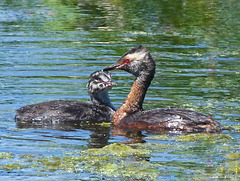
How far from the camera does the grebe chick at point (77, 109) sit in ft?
35.2

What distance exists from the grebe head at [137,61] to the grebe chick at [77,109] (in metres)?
0.66

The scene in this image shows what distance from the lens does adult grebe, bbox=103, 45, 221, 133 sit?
9805 millimetres

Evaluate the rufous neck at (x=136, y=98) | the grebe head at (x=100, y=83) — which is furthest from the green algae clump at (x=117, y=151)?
the grebe head at (x=100, y=83)

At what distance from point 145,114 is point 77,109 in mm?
1325

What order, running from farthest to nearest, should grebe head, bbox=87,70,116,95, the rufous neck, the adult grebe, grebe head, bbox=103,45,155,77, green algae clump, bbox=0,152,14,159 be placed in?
grebe head, bbox=87,70,116,95 → the rufous neck → grebe head, bbox=103,45,155,77 → the adult grebe → green algae clump, bbox=0,152,14,159

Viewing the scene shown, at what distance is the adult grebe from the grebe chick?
1.57 ft

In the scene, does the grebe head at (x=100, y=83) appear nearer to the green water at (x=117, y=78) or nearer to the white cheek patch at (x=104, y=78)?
the white cheek patch at (x=104, y=78)

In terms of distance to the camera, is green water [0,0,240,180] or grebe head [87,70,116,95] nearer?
green water [0,0,240,180]

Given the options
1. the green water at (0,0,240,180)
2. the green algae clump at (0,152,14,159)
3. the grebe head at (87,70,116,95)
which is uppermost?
the grebe head at (87,70,116,95)

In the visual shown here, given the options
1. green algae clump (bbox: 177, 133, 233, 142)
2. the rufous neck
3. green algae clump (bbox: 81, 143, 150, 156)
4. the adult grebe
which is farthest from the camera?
the rufous neck

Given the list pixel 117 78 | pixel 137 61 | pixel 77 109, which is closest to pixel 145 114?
pixel 137 61

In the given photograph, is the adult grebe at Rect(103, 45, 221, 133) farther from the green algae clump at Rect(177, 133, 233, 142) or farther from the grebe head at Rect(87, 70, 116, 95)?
the grebe head at Rect(87, 70, 116, 95)

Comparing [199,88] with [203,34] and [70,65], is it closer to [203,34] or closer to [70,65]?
[70,65]

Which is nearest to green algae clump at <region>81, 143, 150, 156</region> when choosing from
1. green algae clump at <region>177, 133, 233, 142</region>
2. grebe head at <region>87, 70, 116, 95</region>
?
green algae clump at <region>177, 133, 233, 142</region>
